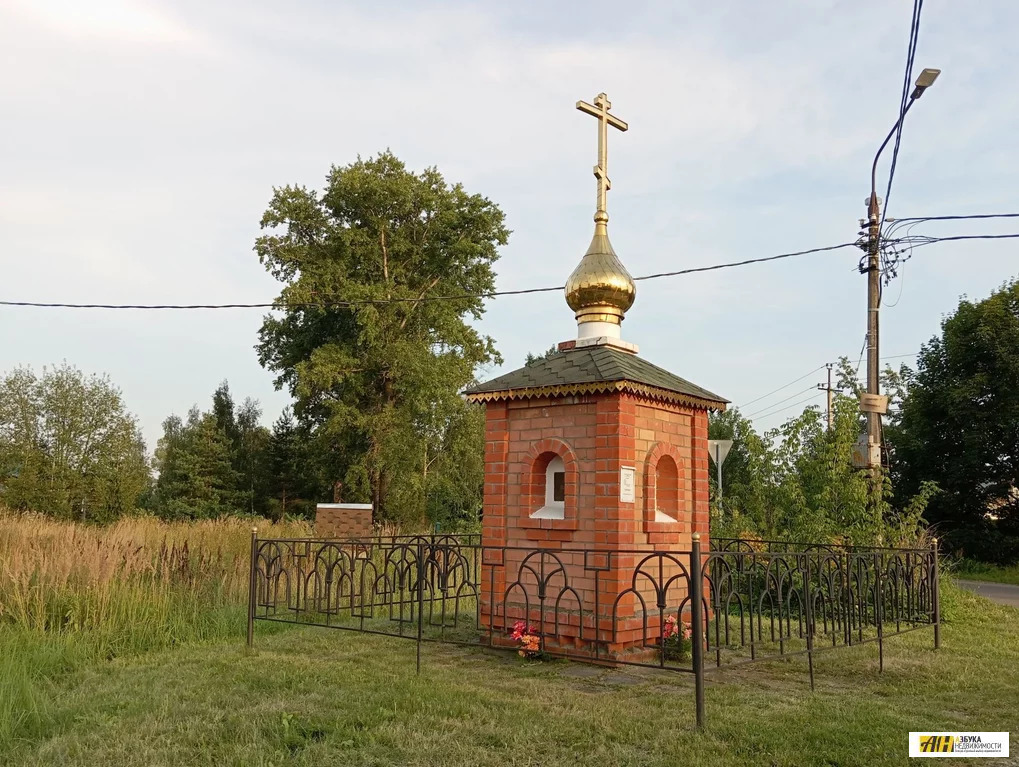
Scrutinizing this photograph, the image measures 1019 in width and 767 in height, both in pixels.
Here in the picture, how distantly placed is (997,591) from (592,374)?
1326 cm

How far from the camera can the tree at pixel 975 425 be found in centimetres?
2077

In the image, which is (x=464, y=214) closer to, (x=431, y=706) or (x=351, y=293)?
(x=351, y=293)

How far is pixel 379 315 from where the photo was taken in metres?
23.2

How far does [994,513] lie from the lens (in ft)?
70.7

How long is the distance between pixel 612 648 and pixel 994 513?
19.9 meters

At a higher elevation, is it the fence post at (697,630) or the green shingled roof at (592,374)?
the green shingled roof at (592,374)

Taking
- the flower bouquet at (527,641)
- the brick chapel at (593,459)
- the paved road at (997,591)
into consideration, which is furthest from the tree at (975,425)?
the flower bouquet at (527,641)

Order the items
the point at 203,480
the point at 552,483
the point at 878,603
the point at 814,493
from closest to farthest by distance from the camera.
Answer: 1. the point at 878,603
2. the point at 552,483
3. the point at 814,493
4. the point at 203,480

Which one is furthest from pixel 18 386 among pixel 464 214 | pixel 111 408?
pixel 464 214

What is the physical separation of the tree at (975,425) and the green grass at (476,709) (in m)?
16.3

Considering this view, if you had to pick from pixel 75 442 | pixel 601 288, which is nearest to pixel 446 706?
pixel 601 288

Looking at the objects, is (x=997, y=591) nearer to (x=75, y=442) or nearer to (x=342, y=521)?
(x=342, y=521)

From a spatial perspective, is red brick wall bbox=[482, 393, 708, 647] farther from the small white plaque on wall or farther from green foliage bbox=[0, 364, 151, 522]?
green foliage bbox=[0, 364, 151, 522]

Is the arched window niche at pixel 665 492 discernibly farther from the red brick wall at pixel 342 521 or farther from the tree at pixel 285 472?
the tree at pixel 285 472
